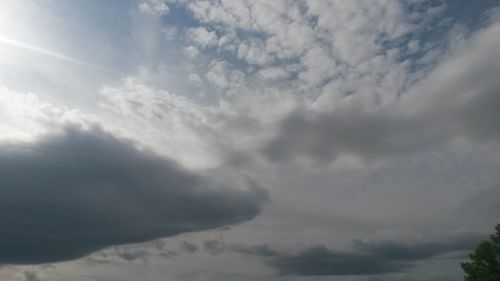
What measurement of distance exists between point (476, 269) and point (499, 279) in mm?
4884

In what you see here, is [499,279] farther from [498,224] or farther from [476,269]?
[498,224]

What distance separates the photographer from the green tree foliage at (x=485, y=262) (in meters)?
105

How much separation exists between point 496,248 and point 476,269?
17.8 feet

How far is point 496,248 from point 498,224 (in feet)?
17.6

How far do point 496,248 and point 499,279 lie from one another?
6.25 meters

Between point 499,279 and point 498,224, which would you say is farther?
point 498,224

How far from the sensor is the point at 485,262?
106 metres

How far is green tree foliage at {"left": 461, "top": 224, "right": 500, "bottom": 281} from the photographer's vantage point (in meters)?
105

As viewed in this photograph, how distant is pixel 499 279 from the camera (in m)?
103

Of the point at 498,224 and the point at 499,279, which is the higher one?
the point at 498,224

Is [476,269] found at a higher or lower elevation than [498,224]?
lower

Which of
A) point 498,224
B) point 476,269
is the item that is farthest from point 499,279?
point 498,224

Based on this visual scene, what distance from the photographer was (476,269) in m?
107

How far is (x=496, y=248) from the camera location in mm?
106875
